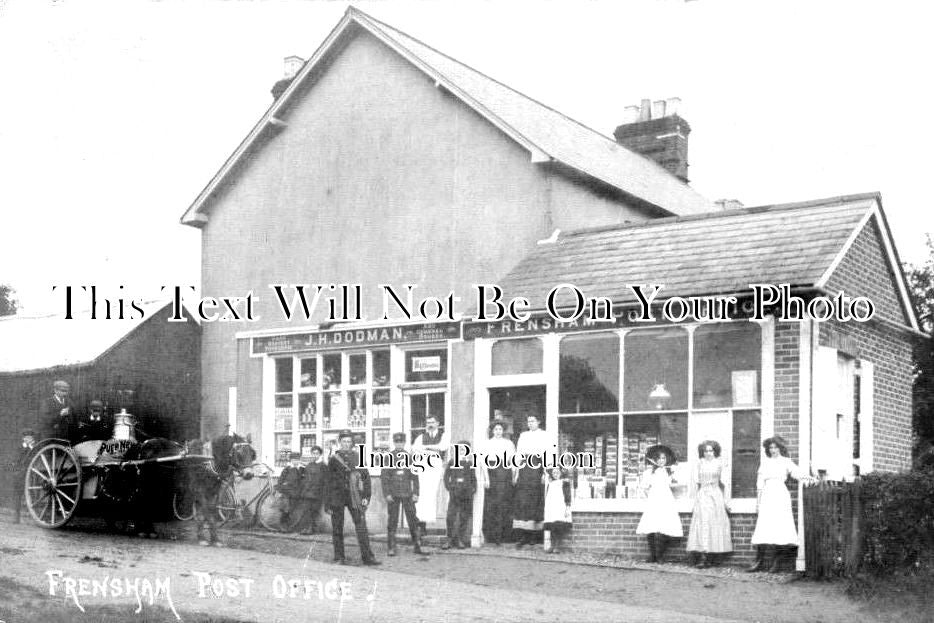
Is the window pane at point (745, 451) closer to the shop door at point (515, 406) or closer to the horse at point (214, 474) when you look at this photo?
the shop door at point (515, 406)

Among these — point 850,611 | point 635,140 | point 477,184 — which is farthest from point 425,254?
point 635,140

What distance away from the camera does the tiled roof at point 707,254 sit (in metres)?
12.6

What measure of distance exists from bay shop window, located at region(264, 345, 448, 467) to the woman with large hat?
2.73m

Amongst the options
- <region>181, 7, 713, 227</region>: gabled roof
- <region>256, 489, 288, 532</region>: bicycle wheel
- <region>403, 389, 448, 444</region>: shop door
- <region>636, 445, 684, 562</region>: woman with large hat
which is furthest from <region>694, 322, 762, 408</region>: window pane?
<region>256, 489, 288, 532</region>: bicycle wheel

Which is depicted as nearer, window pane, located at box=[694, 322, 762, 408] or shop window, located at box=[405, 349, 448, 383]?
window pane, located at box=[694, 322, 762, 408]

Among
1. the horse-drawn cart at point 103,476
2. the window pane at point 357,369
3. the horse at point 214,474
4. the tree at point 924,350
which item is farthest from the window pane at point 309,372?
the tree at point 924,350

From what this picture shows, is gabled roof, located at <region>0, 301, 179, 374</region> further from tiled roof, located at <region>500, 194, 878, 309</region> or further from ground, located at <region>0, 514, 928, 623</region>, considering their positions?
tiled roof, located at <region>500, 194, 878, 309</region>

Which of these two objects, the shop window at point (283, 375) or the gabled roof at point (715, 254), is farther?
the shop window at point (283, 375)

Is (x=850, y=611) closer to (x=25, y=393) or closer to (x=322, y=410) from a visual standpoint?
(x=322, y=410)

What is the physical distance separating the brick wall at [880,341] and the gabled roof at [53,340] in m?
10.5

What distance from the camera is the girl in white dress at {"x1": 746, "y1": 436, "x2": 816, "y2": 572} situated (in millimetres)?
12039

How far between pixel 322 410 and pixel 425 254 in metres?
3.00

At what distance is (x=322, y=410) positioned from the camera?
1505 centimetres

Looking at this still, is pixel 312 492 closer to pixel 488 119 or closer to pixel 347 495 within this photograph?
pixel 347 495
